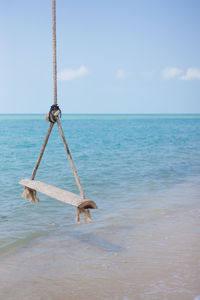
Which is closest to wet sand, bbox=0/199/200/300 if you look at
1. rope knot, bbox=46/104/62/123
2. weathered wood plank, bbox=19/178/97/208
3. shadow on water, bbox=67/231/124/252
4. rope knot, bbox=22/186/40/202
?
shadow on water, bbox=67/231/124/252

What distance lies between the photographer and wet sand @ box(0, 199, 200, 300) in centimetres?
455

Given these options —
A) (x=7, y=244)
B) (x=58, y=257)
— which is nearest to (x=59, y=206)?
(x=7, y=244)

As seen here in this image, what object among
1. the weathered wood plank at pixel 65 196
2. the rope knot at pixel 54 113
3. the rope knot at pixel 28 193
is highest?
the rope knot at pixel 54 113

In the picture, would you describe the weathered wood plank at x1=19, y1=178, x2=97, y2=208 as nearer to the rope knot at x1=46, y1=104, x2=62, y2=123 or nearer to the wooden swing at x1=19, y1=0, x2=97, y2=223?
the wooden swing at x1=19, y1=0, x2=97, y2=223

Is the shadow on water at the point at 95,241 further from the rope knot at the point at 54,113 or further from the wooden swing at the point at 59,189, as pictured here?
the rope knot at the point at 54,113

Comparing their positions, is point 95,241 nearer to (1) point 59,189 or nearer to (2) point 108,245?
(2) point 108,245

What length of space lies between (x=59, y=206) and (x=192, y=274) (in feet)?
16.2

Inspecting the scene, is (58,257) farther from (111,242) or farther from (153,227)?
(153,227)

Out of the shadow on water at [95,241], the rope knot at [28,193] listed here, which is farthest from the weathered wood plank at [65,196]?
the shadow on water at [95,241]

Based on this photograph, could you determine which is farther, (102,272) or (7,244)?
(7,244)

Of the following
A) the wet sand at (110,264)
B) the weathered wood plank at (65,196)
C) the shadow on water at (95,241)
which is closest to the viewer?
the wet sand at (110,264)

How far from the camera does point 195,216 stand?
772 cm

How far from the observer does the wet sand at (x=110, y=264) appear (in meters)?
4.55

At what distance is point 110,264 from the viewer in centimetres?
537
